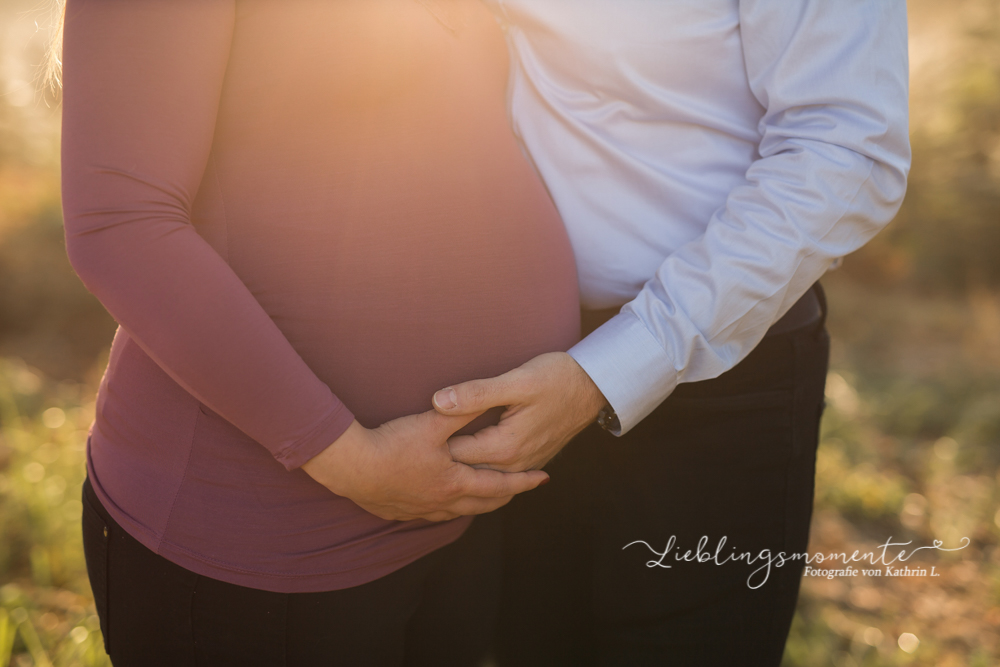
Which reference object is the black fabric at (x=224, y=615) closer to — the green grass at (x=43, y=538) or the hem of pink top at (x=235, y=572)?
the hem of pink top at (x=235, y=572)

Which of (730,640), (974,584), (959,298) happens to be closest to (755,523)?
(730,640)

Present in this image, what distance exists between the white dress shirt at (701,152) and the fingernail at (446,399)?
0.84 feet

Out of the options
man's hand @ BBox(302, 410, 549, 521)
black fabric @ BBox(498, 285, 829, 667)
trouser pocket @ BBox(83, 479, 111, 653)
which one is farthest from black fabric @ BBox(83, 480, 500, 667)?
black fabric @ BBox(498, 285, 829, 667)

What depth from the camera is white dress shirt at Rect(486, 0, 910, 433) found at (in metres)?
1.05

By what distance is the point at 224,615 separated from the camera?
3.15ft

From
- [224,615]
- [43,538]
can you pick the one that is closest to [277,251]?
[224,615]

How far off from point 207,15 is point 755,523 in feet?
4.16

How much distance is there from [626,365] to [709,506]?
1.30 ft

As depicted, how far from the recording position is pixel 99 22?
75 cm

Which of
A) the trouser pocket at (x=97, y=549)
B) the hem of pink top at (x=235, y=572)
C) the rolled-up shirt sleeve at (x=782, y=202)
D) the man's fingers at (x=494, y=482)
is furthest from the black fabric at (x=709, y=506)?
the trouser pocket at (x=97, y=549)

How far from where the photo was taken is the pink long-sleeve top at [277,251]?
2.57 feet

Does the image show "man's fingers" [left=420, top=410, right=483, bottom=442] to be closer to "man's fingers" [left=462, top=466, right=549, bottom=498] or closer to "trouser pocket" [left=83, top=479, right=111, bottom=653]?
"man's fingers" [left=462, top=466, right=549, bottom=498]

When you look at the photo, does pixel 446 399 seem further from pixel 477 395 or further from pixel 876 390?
pixel 876 390

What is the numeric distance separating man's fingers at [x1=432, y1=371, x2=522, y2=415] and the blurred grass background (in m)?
0.90
